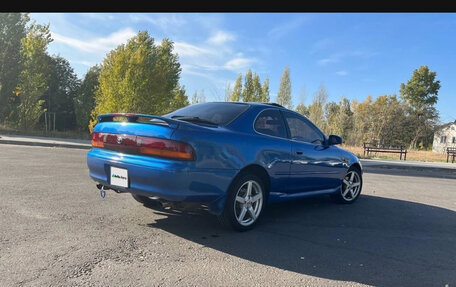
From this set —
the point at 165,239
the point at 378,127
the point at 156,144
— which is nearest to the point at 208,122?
the point at 156,144

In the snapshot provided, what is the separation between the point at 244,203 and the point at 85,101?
1662 inches

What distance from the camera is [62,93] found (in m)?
42.0

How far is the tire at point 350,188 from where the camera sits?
5738 millimetres

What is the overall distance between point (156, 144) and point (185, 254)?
113cm

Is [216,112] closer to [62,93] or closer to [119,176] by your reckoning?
[119,176]

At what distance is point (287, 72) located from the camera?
4806cm

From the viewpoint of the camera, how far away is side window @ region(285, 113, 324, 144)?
4656mm

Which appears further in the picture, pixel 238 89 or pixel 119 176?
pixel 238 89

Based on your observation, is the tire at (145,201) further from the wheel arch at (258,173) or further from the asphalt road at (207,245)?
the wheel arch at (258,173)

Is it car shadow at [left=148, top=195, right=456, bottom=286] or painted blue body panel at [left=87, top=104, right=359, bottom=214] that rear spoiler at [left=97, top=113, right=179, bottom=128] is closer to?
painted blue body panel at [left=87, top=104, right=359, bottom=214]

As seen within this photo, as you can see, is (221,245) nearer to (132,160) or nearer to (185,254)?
(185,254)

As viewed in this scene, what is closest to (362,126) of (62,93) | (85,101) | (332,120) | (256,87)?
(332,120)

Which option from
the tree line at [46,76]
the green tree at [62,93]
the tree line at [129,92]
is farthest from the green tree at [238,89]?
the green tree at [62,93]

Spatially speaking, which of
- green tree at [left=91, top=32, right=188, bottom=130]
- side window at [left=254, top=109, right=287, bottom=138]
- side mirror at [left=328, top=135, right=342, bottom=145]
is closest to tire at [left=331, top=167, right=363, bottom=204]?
side mirror at [left=328, top=135, right=342, bottom=145]
